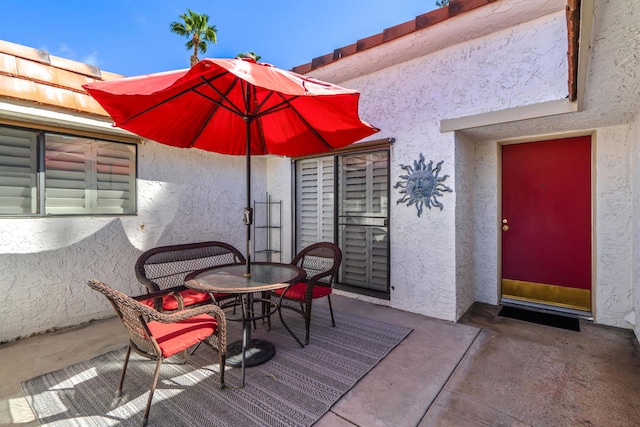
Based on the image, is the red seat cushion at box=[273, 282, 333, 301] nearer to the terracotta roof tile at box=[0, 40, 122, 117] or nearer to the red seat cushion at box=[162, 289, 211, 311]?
the red seat cushion at box=[162, 289, 211, 311]

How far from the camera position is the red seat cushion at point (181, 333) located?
2.17 m

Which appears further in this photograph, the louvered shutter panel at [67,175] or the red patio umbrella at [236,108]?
the louvered shutter panel at [67,175]

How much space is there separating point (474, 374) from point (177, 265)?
157 inches

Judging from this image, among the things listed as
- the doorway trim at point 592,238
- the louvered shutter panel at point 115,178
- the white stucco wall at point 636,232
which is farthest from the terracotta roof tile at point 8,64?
the white stucco wall at point 636,232

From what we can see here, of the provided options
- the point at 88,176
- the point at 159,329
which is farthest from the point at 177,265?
the point at 159,329

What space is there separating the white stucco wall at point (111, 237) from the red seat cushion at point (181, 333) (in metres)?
2.20

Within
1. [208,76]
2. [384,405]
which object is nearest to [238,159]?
[208,76]

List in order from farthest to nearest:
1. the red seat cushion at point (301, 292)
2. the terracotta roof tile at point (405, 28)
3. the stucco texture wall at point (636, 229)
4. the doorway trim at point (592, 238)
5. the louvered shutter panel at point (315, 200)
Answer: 1. the louvered shutter panel at point (315, 200)
2. the doorway trim at point (592, 238)
3. the red seat cushion at point (301, 292)
4. the stucco texture wall at point (636, 229)
5. the terracotta roof tile at point (405, 28)

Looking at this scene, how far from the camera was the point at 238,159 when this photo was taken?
5691mm

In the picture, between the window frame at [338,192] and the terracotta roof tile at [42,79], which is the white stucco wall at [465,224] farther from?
the terracotta roof tile at [42,79]

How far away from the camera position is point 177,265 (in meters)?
4.27

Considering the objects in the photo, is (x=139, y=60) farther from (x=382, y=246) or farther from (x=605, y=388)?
(x=605, y=388)

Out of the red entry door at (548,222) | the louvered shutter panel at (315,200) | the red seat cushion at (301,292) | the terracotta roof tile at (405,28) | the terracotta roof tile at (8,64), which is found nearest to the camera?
the terracotta roof tile at (8,64)

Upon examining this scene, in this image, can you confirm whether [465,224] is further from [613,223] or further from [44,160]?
[44,160]
